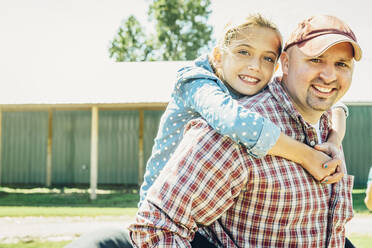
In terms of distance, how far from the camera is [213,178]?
5.01 feet

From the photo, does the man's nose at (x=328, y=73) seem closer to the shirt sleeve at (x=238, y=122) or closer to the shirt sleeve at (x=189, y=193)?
the shirt sleeve at (x=238, y=122)

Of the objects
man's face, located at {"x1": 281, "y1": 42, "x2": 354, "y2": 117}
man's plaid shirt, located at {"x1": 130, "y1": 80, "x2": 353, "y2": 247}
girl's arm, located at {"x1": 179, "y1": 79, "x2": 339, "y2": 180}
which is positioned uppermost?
man's face, located at {"x1": 281, "y1": 42, "x2": 354, "y2": 117}

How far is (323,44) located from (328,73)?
0.50 feet

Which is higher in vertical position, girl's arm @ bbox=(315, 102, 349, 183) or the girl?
the girl

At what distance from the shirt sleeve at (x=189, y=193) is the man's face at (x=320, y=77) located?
54 centimetres

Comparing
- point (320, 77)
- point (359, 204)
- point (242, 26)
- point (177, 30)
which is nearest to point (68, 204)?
point (359, 204)

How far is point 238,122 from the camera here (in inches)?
65.2

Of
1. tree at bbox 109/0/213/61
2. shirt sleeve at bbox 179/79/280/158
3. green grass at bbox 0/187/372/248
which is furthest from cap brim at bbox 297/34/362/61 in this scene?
tree at bbox 109/0/213/61

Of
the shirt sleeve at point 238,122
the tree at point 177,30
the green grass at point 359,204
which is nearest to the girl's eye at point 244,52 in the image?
the shirt sleeve at point 238,122

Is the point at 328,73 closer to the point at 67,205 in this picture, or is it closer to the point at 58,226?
the point at 58,226

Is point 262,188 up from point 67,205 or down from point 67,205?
up

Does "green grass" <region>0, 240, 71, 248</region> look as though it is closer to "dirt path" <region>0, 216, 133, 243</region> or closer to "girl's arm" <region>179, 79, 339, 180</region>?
"dirt path" <region>0, 216, 133, 243</region>

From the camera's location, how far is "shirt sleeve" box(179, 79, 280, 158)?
1.59 m

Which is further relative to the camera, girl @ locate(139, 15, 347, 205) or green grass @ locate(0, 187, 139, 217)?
green grass @ locate(0, 187, 139, 217)
